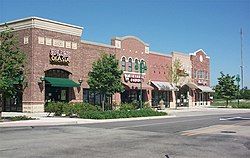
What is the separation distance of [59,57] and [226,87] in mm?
32686

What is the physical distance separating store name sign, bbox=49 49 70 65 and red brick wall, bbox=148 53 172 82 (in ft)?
54.1

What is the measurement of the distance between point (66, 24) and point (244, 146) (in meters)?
27.5

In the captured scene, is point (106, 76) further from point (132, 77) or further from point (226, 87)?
point (226, 87)

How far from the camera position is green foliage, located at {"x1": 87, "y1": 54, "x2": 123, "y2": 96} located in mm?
36094

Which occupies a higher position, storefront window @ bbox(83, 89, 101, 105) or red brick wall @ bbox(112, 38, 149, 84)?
red brick wall @ bbox(112, 38, 149, 84)

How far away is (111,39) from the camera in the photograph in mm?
45344

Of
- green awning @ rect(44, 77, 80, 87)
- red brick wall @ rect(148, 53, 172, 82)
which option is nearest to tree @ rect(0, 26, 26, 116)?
green awning @ rect(44, 77, 80, 87)

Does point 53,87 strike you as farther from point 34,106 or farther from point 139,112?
point 139,112

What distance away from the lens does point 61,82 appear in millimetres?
36156

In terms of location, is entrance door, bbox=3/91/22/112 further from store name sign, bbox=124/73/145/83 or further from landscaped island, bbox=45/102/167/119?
store name sign, bbox=124/73/145/83

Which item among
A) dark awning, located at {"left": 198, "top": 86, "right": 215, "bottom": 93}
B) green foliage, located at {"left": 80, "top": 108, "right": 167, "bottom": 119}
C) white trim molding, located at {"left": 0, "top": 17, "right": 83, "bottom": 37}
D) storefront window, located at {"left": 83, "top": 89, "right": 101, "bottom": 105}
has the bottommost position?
green foliage, located at {"left": 80, "top": 108, "right": 167, "bottom": 119}

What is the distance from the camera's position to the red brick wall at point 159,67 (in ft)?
171

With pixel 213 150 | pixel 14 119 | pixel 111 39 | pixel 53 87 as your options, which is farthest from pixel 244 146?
pixel 111 39

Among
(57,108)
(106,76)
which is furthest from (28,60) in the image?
(106,76)
